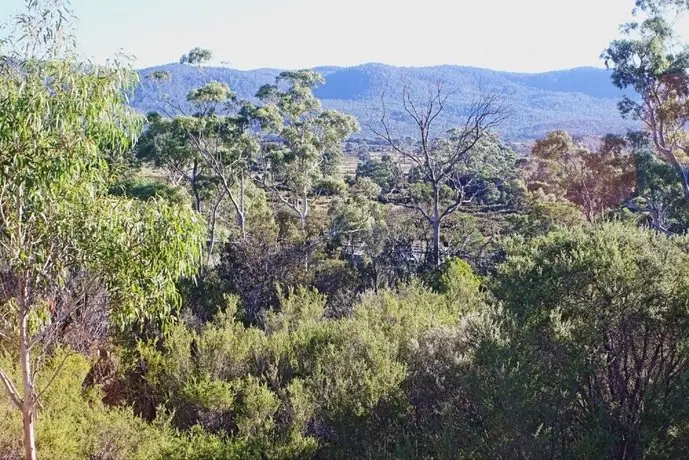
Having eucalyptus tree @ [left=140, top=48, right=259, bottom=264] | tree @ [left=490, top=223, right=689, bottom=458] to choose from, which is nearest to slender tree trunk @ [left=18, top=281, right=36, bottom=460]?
tree @ [left=490, top=223, right=689, bottom=458]

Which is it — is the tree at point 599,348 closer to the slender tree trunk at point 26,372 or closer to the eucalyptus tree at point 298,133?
the slender tree trunk at point 26,372

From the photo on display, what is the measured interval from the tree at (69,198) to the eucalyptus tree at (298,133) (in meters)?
16.8

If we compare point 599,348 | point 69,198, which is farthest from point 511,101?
point 69,198

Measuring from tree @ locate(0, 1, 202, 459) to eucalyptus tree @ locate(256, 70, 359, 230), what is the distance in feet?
55.0

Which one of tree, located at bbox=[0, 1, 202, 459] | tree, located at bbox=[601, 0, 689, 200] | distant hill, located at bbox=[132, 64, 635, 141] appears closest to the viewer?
tree, located at bbox=[0, 1, 202, 459]

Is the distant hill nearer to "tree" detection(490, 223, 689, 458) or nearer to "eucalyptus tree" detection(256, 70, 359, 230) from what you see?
"eucalyptus tree" detection(256, 70, 359, 230)

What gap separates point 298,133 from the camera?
23984 millimetres

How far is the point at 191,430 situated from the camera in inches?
271

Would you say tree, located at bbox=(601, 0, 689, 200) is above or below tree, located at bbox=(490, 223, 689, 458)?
above

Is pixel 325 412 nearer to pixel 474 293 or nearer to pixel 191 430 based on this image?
pixel 191 430

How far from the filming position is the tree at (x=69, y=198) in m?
3.89

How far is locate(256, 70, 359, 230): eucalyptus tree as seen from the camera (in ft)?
75.2

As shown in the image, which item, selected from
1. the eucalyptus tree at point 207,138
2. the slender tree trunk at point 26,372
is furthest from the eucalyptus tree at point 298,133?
the slender tree trunk at point 26,372

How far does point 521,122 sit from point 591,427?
5368 inches
